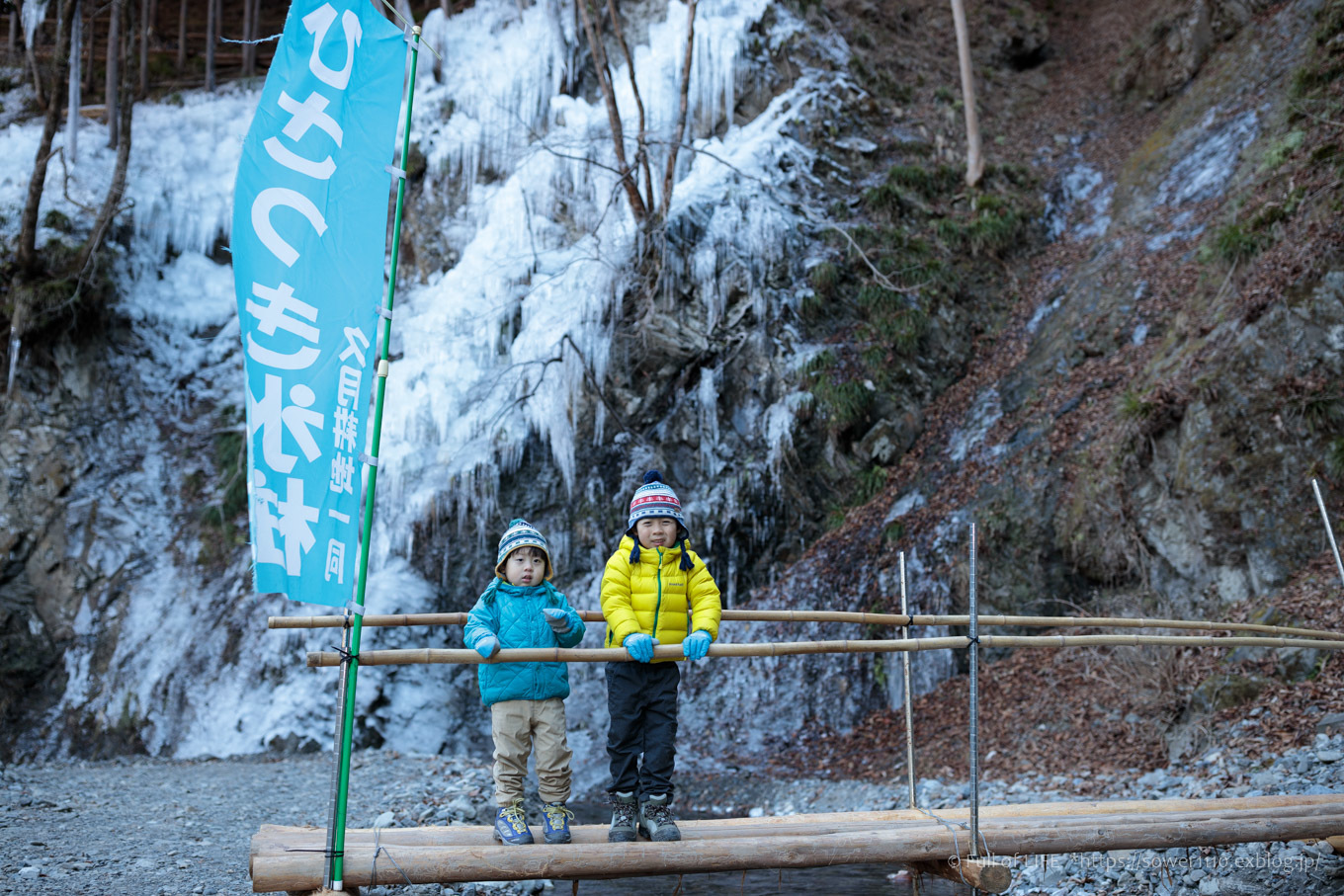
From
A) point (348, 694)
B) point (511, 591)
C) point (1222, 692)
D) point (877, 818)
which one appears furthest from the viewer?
point (1222, 692)

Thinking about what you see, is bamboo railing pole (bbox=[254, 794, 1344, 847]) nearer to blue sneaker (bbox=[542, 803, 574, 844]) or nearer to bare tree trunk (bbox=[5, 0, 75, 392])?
blue sneaker (bbox=[542, 803, 574, 844])

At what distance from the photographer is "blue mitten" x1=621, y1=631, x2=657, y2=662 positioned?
3541 mm

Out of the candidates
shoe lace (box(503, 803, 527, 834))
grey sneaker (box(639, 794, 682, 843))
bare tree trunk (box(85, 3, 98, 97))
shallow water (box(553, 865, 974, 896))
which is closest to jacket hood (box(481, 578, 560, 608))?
shoe lace (box(503, 803, 527, 834))

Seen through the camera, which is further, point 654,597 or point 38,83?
point 38,83

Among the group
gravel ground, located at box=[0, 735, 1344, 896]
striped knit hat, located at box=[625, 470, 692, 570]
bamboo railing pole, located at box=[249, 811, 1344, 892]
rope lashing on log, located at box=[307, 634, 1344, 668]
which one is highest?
striped knit hat, located at box=[625, 470, 692, 570]

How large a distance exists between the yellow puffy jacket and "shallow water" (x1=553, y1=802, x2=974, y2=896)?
97.4 inches

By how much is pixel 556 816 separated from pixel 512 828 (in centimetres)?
21

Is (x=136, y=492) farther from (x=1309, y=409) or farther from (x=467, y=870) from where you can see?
(x=1309, y=409)

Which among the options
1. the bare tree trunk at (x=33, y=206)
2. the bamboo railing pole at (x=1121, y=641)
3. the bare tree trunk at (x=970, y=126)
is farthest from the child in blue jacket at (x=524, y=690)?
the bare tree trunk at (x=33, y=206)

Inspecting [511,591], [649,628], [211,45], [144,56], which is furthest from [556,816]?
[144,56]

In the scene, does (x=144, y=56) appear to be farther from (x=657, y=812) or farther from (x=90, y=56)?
(x=657, y=812)

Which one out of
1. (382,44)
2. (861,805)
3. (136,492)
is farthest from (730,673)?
(136,492)

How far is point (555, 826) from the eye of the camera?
3572mm

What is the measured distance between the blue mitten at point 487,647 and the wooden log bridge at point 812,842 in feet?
2.48
